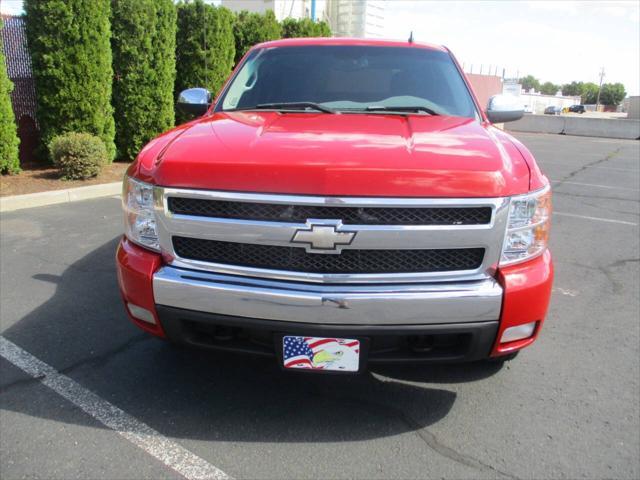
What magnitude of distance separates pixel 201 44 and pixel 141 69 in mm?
2020

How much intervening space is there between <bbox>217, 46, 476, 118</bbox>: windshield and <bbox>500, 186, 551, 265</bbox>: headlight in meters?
1.18

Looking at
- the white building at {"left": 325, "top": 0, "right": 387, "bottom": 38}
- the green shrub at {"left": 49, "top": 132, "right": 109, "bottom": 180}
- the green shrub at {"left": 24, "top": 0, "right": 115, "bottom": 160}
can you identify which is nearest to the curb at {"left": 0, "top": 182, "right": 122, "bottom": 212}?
the green shrub at {"left": 49, "top": 132, "right": 109, "bottom": 180}

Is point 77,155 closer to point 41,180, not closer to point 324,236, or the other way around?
point 41,180

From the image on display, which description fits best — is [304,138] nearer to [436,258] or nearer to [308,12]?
[436,258]

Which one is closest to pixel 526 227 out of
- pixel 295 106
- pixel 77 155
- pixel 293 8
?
pixel 295 106

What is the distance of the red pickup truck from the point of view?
2.17 meters

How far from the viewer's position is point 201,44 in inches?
451

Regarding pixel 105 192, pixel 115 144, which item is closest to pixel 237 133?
pixel 105 192

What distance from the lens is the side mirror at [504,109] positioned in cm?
398

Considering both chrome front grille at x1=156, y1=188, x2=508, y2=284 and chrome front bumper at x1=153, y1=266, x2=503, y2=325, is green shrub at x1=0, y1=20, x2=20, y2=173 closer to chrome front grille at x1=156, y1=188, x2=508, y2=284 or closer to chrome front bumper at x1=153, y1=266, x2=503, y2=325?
chrome front grille at x1=156, y1=188, x2=508, y2=284

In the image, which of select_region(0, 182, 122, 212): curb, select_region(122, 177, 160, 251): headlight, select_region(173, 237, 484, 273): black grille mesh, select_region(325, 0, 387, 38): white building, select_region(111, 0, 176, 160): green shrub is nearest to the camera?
select_region(173, 237, 484, 273): black grille mesh

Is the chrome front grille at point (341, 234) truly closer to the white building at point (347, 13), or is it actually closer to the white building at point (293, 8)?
the white building at point (293, 8)

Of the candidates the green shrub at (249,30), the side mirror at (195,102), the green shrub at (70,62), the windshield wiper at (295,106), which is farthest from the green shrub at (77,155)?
the green shrub at (249,30)

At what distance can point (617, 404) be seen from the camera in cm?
282
